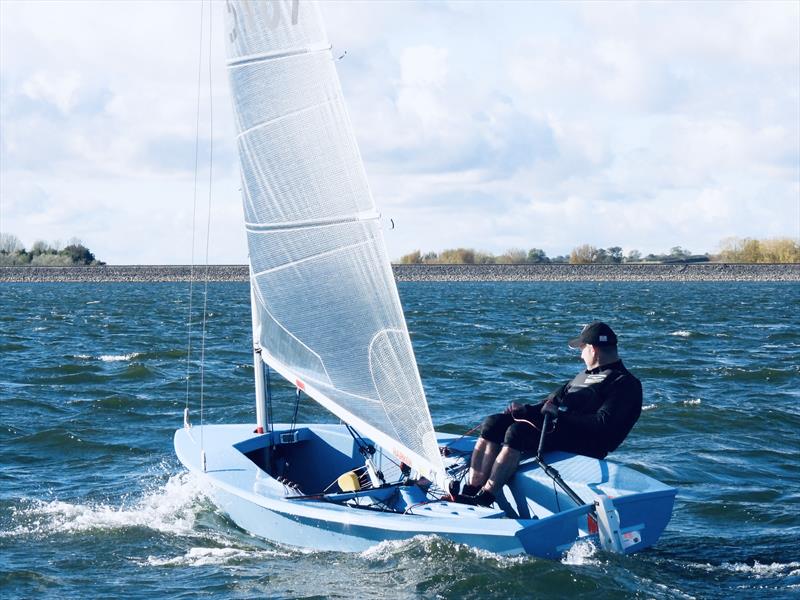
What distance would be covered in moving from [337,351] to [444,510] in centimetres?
127

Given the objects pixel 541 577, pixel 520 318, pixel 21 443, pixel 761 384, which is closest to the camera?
pixel 541 577

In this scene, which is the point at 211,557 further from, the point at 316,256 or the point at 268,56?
the point at 268,56

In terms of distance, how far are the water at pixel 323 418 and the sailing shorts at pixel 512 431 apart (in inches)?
33.9

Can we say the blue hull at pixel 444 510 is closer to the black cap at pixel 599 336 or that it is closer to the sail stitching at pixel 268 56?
the black cap at pixel 599 336

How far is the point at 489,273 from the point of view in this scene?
8006 centimetres

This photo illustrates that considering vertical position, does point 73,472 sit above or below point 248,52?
below

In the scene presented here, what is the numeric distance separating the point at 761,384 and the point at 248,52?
1028 cm

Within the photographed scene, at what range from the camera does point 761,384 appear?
15.1 metres

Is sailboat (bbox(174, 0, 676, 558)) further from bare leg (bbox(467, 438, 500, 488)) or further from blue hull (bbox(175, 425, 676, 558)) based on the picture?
bare leg (bbox(467, 438, 500, 488))

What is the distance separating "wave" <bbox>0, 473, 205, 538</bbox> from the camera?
7.67m

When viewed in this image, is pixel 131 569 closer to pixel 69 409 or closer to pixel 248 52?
pixel 248 52

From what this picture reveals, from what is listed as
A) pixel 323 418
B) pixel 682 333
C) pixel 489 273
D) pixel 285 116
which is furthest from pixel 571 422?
pixel 489 273

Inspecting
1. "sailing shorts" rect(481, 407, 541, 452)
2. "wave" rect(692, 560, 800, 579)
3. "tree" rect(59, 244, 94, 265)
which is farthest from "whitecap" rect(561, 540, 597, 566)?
"tree" rect(59, 244, 94, 265)

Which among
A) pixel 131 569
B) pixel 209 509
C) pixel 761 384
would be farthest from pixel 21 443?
pixel 761 384
